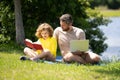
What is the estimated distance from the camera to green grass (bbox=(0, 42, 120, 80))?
981cm

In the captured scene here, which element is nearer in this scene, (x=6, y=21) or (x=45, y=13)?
(x=6, y=21)

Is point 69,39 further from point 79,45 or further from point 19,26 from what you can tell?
point 19,26

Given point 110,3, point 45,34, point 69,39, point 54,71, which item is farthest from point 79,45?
point 110,3

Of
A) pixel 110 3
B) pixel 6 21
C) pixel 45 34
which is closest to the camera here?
pixel 45 34

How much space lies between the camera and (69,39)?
12344 millimetres

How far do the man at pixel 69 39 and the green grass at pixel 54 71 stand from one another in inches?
21.0

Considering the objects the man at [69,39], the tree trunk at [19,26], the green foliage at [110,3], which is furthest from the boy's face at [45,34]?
the green foliage at [110,3]

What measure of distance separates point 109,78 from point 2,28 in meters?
11.4

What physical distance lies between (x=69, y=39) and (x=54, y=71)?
2.04 m

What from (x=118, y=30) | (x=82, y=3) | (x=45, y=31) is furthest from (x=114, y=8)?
(x=45, y=31)

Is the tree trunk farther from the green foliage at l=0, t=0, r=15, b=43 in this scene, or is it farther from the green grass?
the green grass

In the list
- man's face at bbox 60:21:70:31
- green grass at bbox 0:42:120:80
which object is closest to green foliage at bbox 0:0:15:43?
man's face at bbox 60:21:70:31

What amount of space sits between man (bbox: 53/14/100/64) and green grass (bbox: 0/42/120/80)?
533mm

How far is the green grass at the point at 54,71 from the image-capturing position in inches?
386
